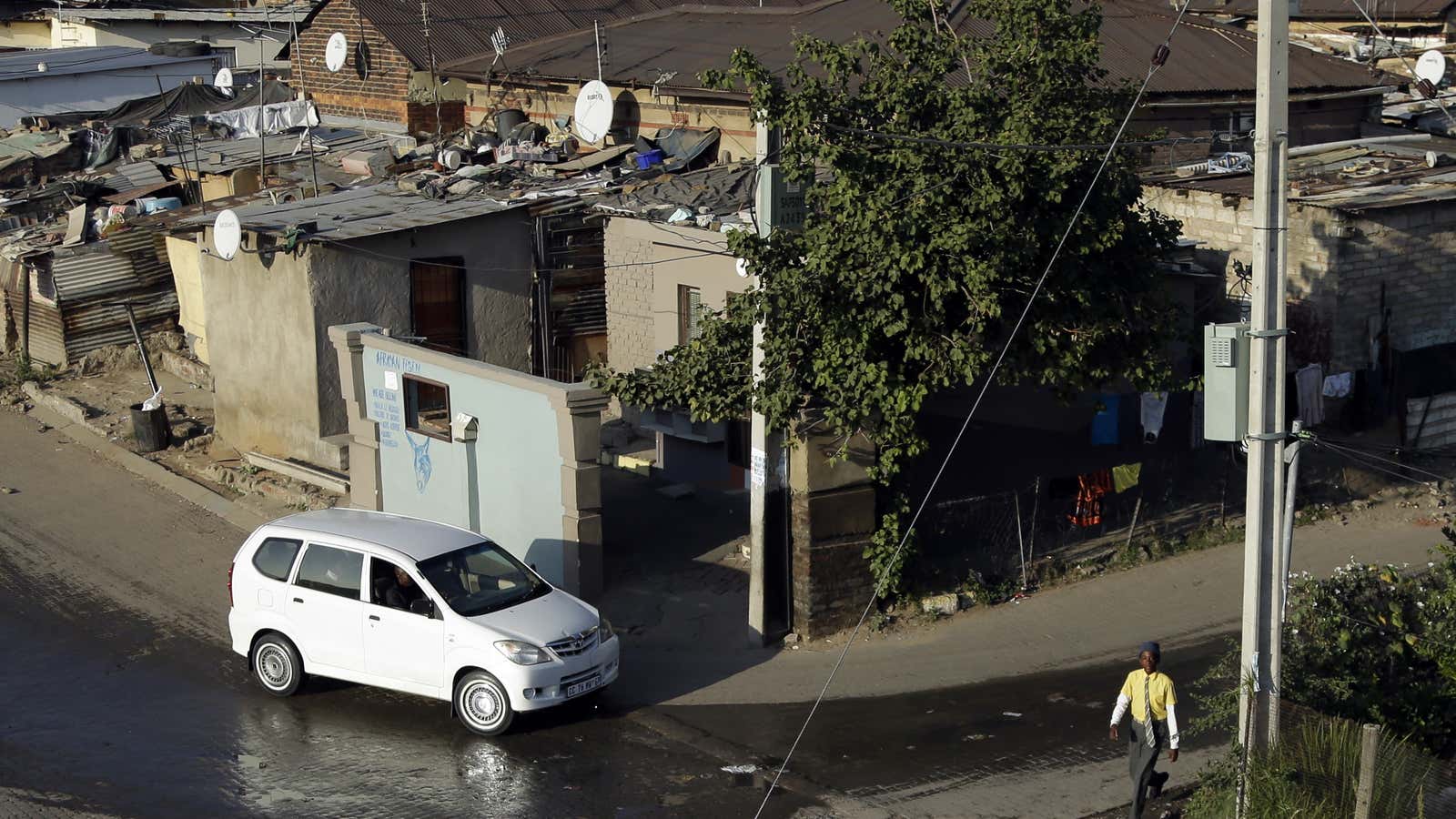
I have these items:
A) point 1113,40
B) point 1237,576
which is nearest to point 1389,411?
→ point 1237,576

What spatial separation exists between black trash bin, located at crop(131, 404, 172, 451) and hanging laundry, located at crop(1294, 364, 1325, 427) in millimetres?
15432

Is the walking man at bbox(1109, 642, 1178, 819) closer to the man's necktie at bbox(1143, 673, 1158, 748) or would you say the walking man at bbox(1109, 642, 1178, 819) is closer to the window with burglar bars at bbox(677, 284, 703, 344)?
the man's necktie at bbox(1143, 673, 1158, 748)

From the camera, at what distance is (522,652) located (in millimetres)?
12078

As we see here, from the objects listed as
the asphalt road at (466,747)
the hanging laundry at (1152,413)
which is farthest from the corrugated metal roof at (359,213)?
the hanging laundry at (1152,413)

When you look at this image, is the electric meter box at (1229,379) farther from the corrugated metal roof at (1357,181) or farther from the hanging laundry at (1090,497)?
the corrugated metal roof at (1357,181)

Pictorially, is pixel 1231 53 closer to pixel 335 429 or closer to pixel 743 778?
pixel 335 429

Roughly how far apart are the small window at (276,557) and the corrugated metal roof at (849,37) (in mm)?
13434

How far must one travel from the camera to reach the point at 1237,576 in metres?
16.3

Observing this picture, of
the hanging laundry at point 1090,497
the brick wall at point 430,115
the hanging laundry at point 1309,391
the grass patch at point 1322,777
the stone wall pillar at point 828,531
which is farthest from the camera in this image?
the brick wall at point 430,115

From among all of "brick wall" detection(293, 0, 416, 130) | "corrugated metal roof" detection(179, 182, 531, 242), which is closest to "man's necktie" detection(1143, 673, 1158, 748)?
"corrugated metal roof" detection(179, 182, 531, 242)

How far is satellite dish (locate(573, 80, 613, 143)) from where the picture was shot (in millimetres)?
21859

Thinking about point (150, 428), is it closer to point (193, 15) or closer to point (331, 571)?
point (331, 571)

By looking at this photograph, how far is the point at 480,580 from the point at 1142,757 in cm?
570

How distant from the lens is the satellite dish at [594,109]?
21.9 m
